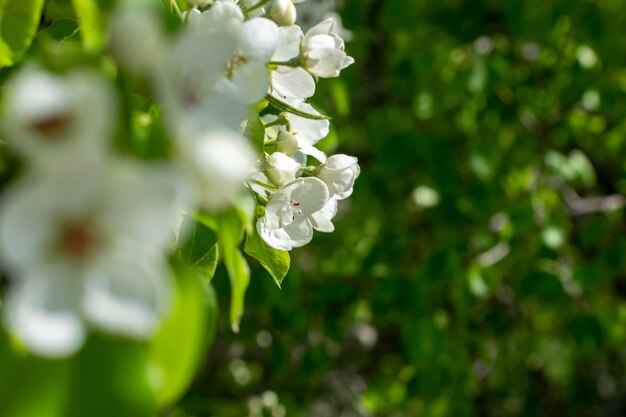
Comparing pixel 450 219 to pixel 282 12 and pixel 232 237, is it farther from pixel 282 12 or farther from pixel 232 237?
pixel 232 237

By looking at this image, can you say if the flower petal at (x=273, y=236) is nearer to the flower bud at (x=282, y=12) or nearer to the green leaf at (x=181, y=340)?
the flower bud at (x=282, y=12)

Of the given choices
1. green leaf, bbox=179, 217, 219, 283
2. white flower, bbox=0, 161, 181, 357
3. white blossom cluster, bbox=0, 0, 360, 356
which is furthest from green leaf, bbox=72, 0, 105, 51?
green leaf, bbox=179, 217, 219, 283

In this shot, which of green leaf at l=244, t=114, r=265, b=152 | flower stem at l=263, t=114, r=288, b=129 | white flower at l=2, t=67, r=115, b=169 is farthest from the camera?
flower stem at l=263, t=114, r=288, b=129

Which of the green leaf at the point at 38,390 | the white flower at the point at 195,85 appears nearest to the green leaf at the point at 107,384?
the green leaf at the point at 38,390

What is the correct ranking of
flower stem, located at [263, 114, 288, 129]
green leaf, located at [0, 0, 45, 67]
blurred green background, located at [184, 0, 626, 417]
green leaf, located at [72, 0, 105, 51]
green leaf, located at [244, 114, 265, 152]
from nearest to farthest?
green leaf, located at [72, 0, 105, 51], green leaf, located at [0, 0, 45, 67], green leaf, located at [244, 114, 265, 152], flower stem, located at [263, 114, 288, 129], blurred green background, located at [184, 0, 626, 417]

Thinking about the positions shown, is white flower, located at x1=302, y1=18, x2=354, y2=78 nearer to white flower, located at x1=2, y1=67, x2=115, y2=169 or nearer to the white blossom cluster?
the white blossom cluster

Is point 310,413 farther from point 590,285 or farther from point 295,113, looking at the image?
point 295,113
